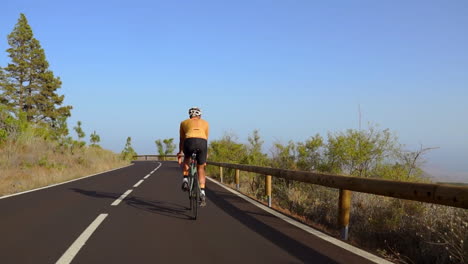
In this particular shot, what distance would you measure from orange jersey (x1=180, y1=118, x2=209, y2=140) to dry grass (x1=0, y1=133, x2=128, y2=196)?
762 cm

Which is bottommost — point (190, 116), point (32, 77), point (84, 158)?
point (84, 158)

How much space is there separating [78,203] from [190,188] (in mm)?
3566

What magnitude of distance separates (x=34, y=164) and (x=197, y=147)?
53.4 feet

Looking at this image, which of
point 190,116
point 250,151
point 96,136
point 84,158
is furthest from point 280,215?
point 96,136

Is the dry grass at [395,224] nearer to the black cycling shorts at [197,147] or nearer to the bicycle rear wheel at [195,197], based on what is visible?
the bicycle rear wheel at [195,197]

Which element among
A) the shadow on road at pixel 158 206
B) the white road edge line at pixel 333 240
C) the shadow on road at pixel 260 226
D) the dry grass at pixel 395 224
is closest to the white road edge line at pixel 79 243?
the shadow on road at pixel 158 206

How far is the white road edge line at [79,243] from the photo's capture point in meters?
4.41

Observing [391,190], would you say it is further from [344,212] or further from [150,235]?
[150,235]

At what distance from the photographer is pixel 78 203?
923 centimetres

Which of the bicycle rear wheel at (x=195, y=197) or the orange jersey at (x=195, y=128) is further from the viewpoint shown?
the orange jersey at (x=195, y=128)

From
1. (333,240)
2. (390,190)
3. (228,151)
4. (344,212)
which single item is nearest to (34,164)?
(228,151)

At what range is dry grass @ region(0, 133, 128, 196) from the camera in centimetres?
1433

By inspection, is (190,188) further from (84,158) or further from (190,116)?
(84,158)

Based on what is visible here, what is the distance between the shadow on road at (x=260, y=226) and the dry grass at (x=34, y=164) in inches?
284
